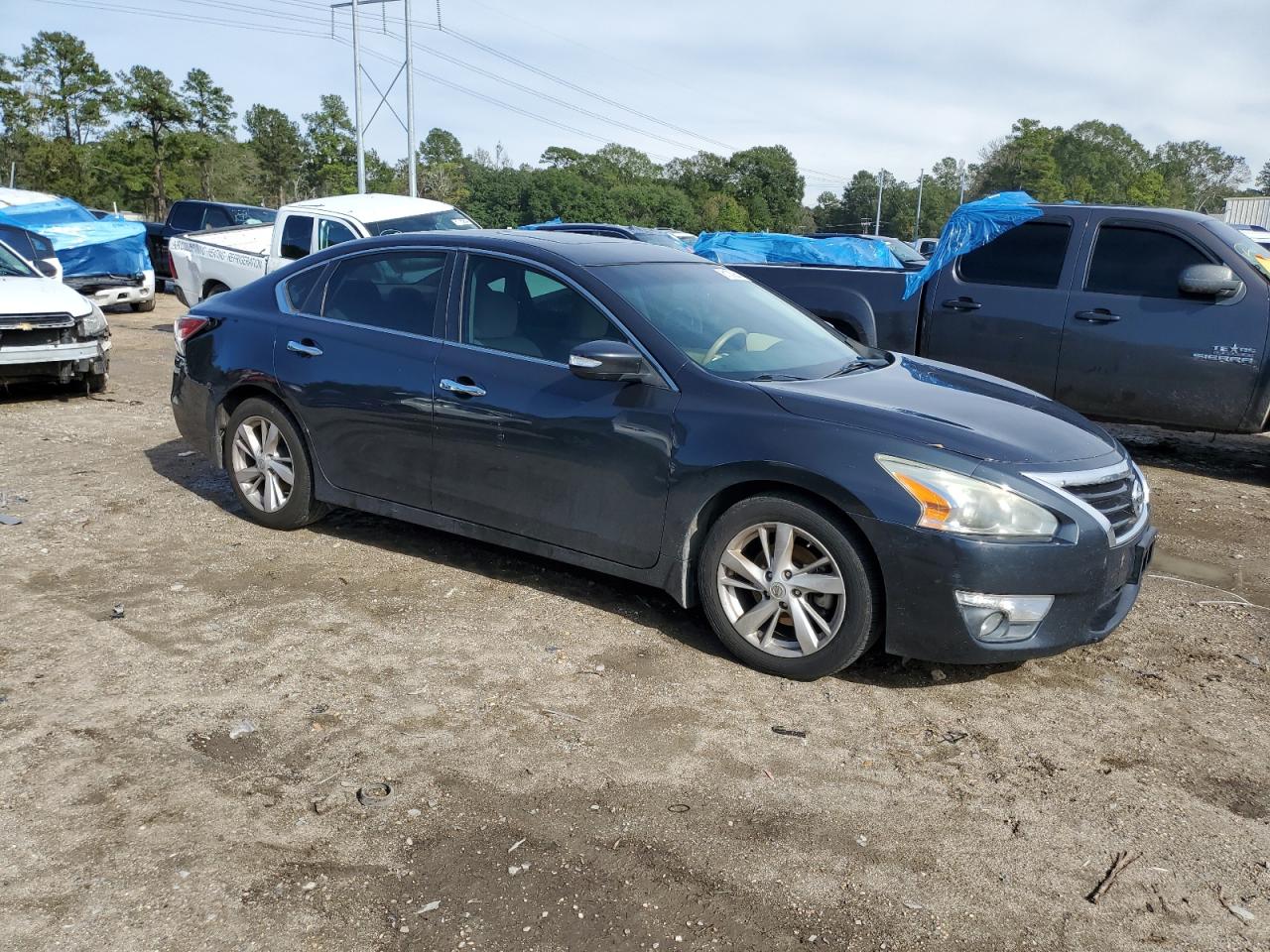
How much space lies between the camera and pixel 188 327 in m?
6.24

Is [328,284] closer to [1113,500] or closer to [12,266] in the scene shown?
[1113,500]

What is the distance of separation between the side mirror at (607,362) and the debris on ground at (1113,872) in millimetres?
2480

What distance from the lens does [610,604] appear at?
5.04 m

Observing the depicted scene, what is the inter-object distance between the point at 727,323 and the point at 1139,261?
440cm

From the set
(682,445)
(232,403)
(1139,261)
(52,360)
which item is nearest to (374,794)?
(682,445)

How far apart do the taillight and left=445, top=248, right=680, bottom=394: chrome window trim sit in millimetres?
1896

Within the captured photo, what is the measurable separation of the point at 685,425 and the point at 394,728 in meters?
1.64

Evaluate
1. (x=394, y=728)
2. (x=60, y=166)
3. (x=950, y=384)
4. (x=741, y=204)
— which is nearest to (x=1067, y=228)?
(x=950, y=384)

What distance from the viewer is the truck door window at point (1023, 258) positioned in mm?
Result: 8023

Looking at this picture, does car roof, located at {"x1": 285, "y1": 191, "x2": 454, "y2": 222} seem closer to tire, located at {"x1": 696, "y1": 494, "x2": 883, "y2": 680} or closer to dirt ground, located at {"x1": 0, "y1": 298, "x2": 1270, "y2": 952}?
dirt ground, located at {"x1": 0, "y1": 298, "x2": 1270, "y2": 952}

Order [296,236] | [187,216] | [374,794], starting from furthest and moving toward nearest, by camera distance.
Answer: [187,216]
[296,236]
[374,794]

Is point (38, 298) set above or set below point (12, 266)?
below

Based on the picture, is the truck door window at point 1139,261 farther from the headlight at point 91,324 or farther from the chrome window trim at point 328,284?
the headlight at point 91,324

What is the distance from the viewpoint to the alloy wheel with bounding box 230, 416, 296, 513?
5.82 metres
